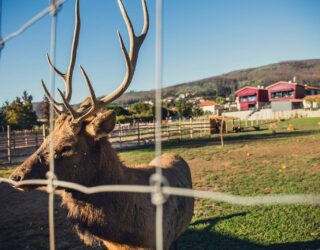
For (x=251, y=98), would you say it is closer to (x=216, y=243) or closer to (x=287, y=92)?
(x=287, y=92)

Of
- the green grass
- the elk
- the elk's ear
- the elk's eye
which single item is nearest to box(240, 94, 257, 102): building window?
the green grass

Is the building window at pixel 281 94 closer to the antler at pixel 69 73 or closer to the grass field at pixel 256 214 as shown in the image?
the grass field at pixel 256 214

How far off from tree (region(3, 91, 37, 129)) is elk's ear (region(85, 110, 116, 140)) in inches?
1337

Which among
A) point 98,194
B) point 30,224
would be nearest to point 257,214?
point 98,194

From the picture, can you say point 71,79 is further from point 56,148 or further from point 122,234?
point 122,234

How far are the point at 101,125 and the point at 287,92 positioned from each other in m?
75.4

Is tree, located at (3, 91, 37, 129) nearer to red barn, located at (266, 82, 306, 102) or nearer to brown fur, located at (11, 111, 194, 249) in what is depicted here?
brown fur, located at (11, 111, 194, 249)

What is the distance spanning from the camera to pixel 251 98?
7669 centimetres

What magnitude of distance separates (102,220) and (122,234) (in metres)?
0.21

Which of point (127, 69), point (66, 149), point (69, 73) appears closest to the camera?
point (66, 149)

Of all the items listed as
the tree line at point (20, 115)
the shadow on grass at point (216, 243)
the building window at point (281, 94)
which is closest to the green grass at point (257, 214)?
the shadow on grass at point (216, 243)

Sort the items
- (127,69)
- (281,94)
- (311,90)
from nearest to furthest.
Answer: (127,69), (281,94), (311,90)

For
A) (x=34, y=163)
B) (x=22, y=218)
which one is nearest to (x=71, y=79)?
(x=34, y=163)

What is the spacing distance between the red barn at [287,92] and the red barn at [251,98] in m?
1.93
